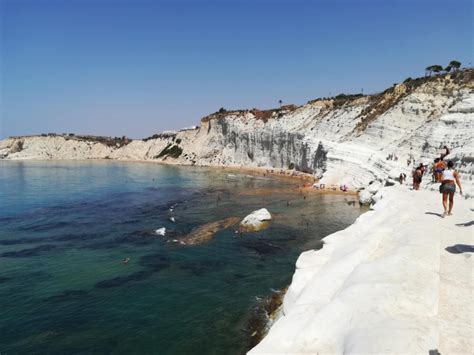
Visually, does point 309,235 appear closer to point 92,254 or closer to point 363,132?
point 92,254

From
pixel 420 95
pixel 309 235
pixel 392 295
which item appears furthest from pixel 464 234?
pixel 420 95

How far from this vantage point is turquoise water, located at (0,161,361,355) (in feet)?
44.2

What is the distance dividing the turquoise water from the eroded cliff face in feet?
40.6

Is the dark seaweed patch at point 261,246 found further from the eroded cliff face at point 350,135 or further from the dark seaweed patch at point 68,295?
the eroded cliff face at point 350,135

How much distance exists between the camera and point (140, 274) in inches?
762

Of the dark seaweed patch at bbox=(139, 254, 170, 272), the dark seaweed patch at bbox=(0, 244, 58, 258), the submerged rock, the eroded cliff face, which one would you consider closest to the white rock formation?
the dark seaweed patch at bbox=(139, 254, 170, 272)

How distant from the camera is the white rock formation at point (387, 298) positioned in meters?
6.65

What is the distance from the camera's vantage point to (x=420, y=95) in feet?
170

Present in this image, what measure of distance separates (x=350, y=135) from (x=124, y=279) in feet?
171

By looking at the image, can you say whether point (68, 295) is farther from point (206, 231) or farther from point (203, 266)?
point (206, 231)

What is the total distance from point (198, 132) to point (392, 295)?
4524 inches

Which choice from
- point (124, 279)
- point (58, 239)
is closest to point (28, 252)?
point (58, 239)

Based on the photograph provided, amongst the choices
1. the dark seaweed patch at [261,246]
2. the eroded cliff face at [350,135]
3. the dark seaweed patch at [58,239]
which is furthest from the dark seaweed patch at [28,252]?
the eroded cliff face at [350,135]

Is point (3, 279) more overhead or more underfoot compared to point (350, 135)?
more underfoot
